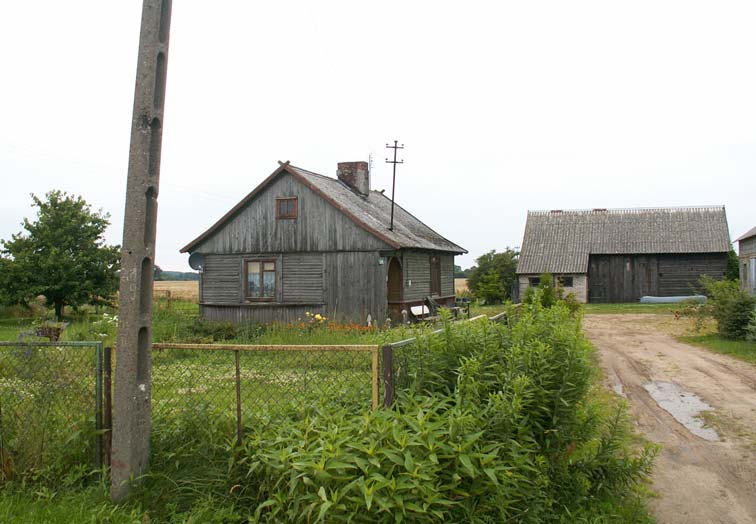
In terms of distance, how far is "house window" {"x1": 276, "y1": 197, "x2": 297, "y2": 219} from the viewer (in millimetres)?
21281

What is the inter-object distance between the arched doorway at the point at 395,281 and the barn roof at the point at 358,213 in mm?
870

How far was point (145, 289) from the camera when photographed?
5.23 metres

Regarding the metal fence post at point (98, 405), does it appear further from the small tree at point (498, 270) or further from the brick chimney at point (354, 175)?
the small tree at point (498, 270)

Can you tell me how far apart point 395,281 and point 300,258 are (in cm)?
332

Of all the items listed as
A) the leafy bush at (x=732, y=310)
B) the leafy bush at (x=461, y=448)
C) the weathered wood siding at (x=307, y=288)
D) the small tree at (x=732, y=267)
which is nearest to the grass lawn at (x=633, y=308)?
the small tree at (x=732, y=267)

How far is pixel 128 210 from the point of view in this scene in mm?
5172

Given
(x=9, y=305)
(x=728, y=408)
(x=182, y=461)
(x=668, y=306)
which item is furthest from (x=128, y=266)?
(x=668, y=306)

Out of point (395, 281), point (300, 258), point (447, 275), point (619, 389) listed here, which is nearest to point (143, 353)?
point (619, 389)

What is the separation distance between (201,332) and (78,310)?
1624cm

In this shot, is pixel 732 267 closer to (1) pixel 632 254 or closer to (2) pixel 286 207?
(1) pixel 632 254

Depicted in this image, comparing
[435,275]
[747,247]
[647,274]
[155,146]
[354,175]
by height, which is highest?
[354,175]

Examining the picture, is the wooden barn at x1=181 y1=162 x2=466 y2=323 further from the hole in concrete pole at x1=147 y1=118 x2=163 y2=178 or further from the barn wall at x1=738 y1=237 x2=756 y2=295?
the barn wall at x1=738 y1=237 x2=756 y2=295

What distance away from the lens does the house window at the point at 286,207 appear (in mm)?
21281

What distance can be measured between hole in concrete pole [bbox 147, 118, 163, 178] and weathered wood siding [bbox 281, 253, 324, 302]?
15763 mm
